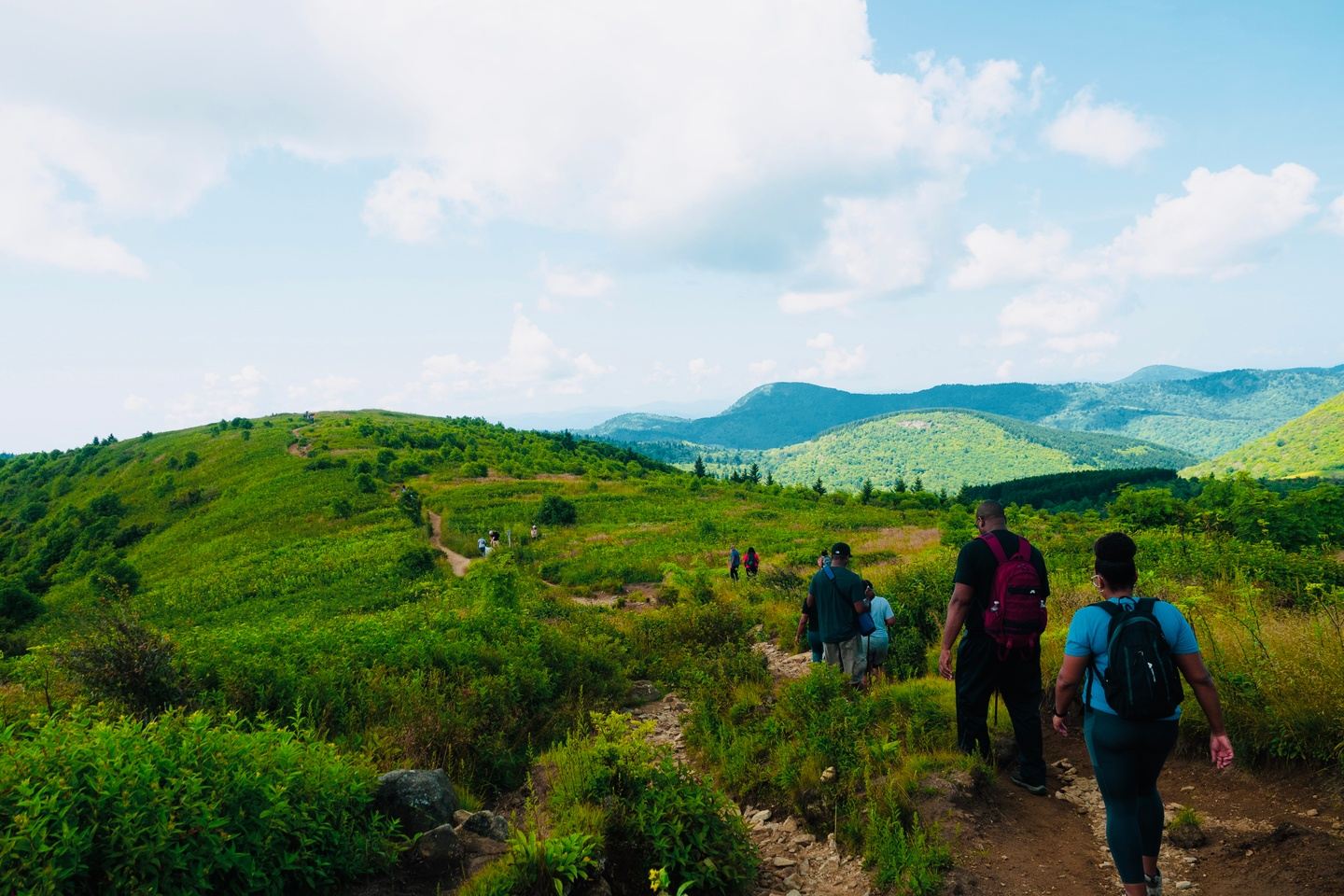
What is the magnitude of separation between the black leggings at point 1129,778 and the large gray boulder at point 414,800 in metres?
4.92

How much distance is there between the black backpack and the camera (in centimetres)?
387

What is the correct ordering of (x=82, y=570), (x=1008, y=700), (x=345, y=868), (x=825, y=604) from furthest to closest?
(x=82, y=570) → (x=825, y=604) → (x=1008, y=700) → (x=345, y=868)

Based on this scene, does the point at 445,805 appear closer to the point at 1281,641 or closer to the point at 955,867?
the point at 955,867

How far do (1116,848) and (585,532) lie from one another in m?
38.0

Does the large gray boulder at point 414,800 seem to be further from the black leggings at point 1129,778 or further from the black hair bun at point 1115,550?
the black hair bun at point 1115,550

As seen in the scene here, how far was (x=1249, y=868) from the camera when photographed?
448 centimetres

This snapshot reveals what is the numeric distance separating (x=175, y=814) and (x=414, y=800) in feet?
5.95

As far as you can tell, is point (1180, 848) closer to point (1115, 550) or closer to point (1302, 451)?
point (1115, 550)

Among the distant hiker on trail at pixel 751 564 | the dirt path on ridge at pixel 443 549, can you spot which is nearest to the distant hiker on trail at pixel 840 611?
the distant hiker on trail at pixel 751 564

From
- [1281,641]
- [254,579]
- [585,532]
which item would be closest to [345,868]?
[1281,641]

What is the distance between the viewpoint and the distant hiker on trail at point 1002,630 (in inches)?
225

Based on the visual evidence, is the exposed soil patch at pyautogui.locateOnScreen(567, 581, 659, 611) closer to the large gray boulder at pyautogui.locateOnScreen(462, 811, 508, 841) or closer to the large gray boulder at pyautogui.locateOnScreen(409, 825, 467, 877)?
the large gray boulder at pyautogui.locateOnScreen(462, 811, 508, 841)

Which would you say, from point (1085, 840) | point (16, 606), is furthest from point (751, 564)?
point (16, 606)

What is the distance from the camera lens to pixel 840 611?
8148 millimetres
